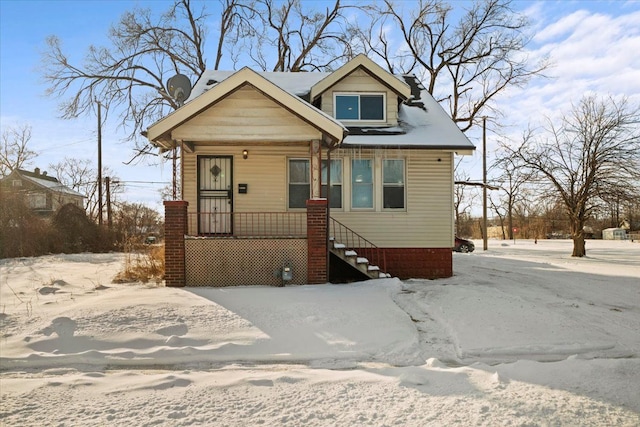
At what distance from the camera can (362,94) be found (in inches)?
470

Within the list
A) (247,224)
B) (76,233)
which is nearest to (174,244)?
(247,224)

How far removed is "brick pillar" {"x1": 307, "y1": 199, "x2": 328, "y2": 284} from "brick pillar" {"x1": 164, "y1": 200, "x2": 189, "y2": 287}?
2.65 metres

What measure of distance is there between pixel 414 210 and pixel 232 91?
18.1ft

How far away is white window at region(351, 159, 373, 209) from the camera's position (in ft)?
37.1

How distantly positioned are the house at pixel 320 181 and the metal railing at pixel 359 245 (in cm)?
3

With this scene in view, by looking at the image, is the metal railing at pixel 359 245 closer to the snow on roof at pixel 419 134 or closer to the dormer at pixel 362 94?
the snow on roof at pixel 419 134

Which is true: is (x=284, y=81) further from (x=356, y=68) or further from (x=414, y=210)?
(x=414, y=210)

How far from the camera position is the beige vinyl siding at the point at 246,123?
907 centimetres

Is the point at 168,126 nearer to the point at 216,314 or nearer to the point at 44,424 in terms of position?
the point at 216,314

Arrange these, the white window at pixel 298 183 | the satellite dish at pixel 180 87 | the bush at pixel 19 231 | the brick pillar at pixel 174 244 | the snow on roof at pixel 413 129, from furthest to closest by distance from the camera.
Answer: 1. the bush at pixel 19 231
2. the satellite dish at pixel 180 87
3. the white window at pixel 298 183
4. the snow on roof at pixel 413 129
5. the brick pillar at pixel 174 244

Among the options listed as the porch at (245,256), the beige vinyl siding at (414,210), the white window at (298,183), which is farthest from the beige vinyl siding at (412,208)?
the porch at (245,256)

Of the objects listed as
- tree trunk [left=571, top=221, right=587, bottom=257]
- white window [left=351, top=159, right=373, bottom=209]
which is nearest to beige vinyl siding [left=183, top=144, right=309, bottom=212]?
white window [left=351, top=159, right=373, bottom=209]

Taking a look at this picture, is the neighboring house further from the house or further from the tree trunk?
the tree trunk

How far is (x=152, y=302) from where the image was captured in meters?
6.56
